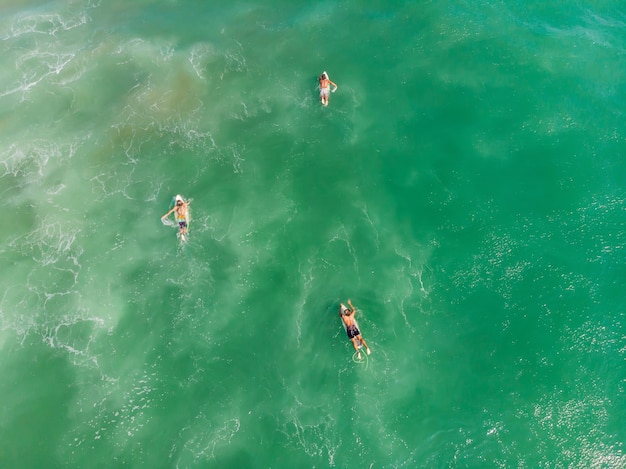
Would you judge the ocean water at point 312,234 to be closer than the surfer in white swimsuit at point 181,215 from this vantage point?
Yes

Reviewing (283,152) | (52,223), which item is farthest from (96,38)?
(283,152)

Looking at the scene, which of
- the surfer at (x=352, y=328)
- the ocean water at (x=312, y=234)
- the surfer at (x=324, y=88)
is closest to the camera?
the ocean water at (x=312, y=234)

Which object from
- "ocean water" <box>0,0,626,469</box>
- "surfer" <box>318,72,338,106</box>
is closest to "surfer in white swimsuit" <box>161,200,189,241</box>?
"ocean water" <box>0,0,626,469</box>

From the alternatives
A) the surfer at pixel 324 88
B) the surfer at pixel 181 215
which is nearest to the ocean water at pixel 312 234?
the surfer at pixel 181 215

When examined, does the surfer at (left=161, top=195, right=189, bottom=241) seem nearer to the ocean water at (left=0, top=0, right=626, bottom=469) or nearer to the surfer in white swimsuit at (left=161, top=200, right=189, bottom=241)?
the surfer in white swimsuit at (left=161, top=200, right=189, bottom=241)

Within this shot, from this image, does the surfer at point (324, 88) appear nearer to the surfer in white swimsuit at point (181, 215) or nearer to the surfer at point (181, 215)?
the surfer at point (181, 215)

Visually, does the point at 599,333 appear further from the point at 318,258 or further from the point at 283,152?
the point at 283,152
